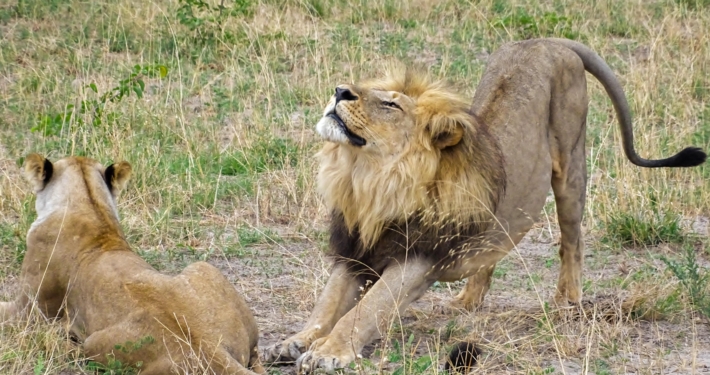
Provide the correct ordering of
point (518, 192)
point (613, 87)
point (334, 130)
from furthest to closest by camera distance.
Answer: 1. point (613, 87)
2. point (518, 192)
3. point (334, 130)

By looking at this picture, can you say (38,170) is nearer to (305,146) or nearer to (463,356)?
(463,356)

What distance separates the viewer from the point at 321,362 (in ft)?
14.1

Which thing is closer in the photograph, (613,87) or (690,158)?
(690,158)

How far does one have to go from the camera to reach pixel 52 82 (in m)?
7.98

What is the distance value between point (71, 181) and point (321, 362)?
1240 millimetres

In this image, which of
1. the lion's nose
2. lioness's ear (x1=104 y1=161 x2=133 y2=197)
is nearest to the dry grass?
lioness's ear (x1=104 y1=161 x2=133 y2=197)

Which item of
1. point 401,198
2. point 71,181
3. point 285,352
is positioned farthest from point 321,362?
point 71,181

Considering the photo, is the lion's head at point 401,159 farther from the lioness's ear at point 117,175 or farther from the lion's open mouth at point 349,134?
Result: the lioness's ear at point 117,175

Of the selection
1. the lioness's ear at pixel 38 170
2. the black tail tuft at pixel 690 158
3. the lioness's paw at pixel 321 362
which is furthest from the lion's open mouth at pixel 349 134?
the black tail tuft at pixel 690 158

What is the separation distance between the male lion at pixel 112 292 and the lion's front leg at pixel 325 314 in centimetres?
18

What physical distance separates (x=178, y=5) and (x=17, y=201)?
399 centimetres

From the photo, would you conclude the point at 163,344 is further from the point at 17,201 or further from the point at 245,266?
the point at 17,201

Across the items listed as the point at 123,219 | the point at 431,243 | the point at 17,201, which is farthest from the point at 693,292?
the point at 17,201

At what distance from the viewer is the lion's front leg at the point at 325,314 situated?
4.47 meters
